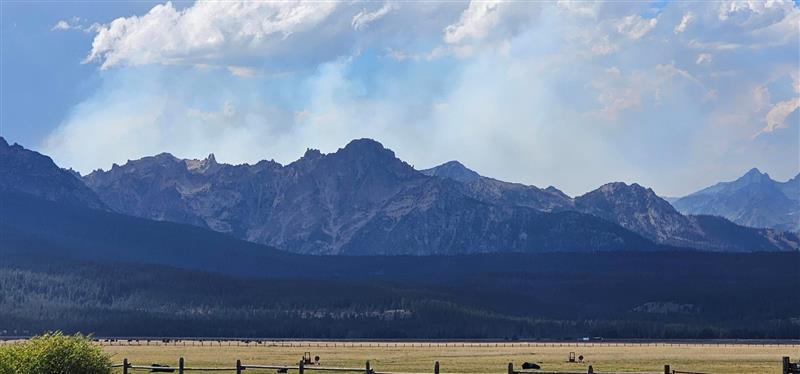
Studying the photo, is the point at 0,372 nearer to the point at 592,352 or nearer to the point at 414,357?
the point at 414,357

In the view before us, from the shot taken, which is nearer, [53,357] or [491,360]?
[53,357]

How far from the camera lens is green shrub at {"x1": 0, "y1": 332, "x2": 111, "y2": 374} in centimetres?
7050

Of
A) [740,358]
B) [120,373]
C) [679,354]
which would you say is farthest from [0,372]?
[679,354]

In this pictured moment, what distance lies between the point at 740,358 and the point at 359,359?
43206 mm

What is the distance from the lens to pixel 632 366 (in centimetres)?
13300

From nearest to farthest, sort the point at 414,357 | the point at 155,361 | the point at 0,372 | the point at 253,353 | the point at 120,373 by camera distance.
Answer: the point at 0,372
the point at 120,373
the point at 155,361
the point at 414,357
the point at 253,353

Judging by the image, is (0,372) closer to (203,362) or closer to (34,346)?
(34,346)

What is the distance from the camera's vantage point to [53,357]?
7069 cm

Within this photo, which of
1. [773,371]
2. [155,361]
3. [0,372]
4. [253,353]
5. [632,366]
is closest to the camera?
[0,372]

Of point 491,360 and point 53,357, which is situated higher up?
point 53,357

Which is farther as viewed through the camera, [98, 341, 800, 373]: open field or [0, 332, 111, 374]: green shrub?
[98, 341, 800, 373]: open field

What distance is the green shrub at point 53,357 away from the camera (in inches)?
2776

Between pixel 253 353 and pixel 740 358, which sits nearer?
pixel 740 358

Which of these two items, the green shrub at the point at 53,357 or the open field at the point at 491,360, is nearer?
the green shrub at the point at 53,357
